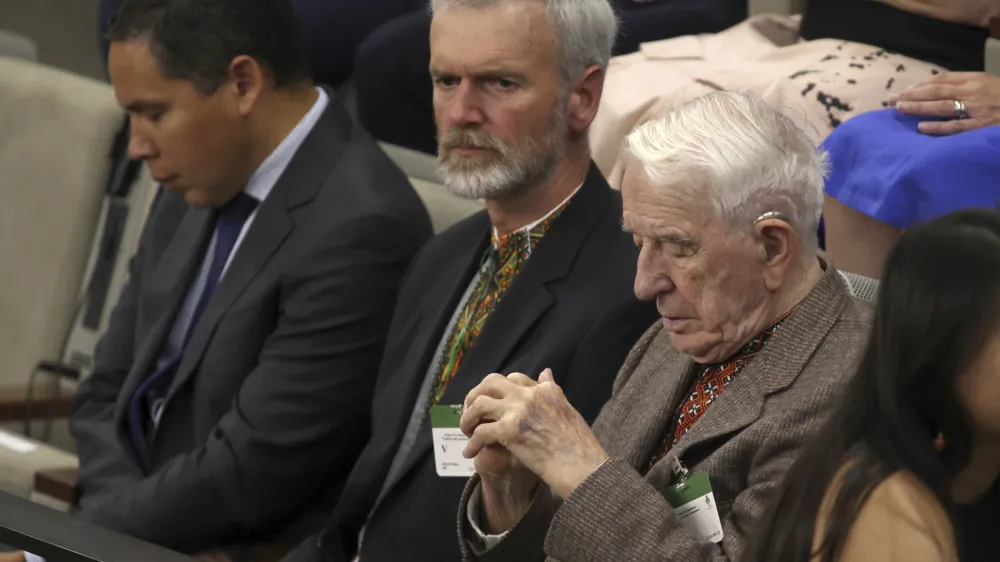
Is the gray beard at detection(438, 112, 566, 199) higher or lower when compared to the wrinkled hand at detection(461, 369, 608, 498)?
lower

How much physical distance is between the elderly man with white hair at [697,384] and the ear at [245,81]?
111 cm

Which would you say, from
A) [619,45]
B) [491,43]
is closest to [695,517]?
[491,43]

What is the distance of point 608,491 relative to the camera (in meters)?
1.78

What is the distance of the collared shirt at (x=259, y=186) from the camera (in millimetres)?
2896

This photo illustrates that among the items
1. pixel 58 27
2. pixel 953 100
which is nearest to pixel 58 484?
pixel 953 100

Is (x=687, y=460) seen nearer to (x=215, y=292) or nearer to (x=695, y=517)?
(x=695, y=517)

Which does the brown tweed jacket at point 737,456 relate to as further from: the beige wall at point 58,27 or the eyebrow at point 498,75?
the beige wall at point 58,27

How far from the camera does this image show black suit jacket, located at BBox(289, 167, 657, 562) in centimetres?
224

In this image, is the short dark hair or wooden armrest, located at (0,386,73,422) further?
wooden armrest, located at (0,386,73,422)

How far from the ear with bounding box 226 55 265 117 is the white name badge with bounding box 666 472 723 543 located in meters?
1.39

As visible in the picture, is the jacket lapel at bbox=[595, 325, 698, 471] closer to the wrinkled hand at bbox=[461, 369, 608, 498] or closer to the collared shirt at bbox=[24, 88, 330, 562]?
the wrinkled hand at bbox=[461, 369, 608, 498]

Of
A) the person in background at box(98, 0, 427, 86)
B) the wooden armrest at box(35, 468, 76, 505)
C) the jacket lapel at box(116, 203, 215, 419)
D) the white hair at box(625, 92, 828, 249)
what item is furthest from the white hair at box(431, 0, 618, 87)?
the person in background at box(98, 0, 427, 86)

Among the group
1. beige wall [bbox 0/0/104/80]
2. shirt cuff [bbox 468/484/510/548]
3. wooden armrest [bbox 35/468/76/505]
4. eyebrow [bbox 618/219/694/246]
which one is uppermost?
eyebrow [bbox 618/219/694/246]

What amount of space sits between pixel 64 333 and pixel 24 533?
7.10 ft
